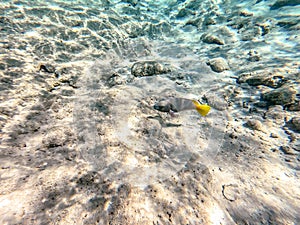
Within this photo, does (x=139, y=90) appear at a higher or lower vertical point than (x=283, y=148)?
higher

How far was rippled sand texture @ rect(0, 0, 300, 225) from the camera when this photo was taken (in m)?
1.93

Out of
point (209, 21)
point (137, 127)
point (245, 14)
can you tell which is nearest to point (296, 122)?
point (137, 127)

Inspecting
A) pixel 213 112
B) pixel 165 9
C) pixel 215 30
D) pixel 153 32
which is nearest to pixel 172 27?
pixel 153 32

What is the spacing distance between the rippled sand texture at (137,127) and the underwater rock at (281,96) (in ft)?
0.08

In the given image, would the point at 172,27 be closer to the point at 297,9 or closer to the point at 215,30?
the point at 215,30

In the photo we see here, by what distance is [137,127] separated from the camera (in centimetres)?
331

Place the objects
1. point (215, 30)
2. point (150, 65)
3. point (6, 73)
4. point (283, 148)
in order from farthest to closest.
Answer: point (215, 30), point (150, 65), point (6, 73), point (283, 148)

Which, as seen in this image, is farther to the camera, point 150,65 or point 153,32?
point 153,32

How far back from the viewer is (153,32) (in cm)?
833

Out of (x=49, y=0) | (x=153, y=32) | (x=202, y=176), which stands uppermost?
(x=49, y=0)

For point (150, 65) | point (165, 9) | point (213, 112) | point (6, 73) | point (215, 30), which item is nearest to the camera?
point (6, 73)

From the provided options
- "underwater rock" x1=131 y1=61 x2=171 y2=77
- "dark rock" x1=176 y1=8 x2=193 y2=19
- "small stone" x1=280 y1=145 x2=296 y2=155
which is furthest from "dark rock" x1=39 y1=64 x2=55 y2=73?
"dark rock" x1=176 y1=8 x2=193 y2=19

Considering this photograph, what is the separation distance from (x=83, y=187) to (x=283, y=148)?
3.26m

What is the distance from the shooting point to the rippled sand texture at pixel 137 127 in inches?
75.9
